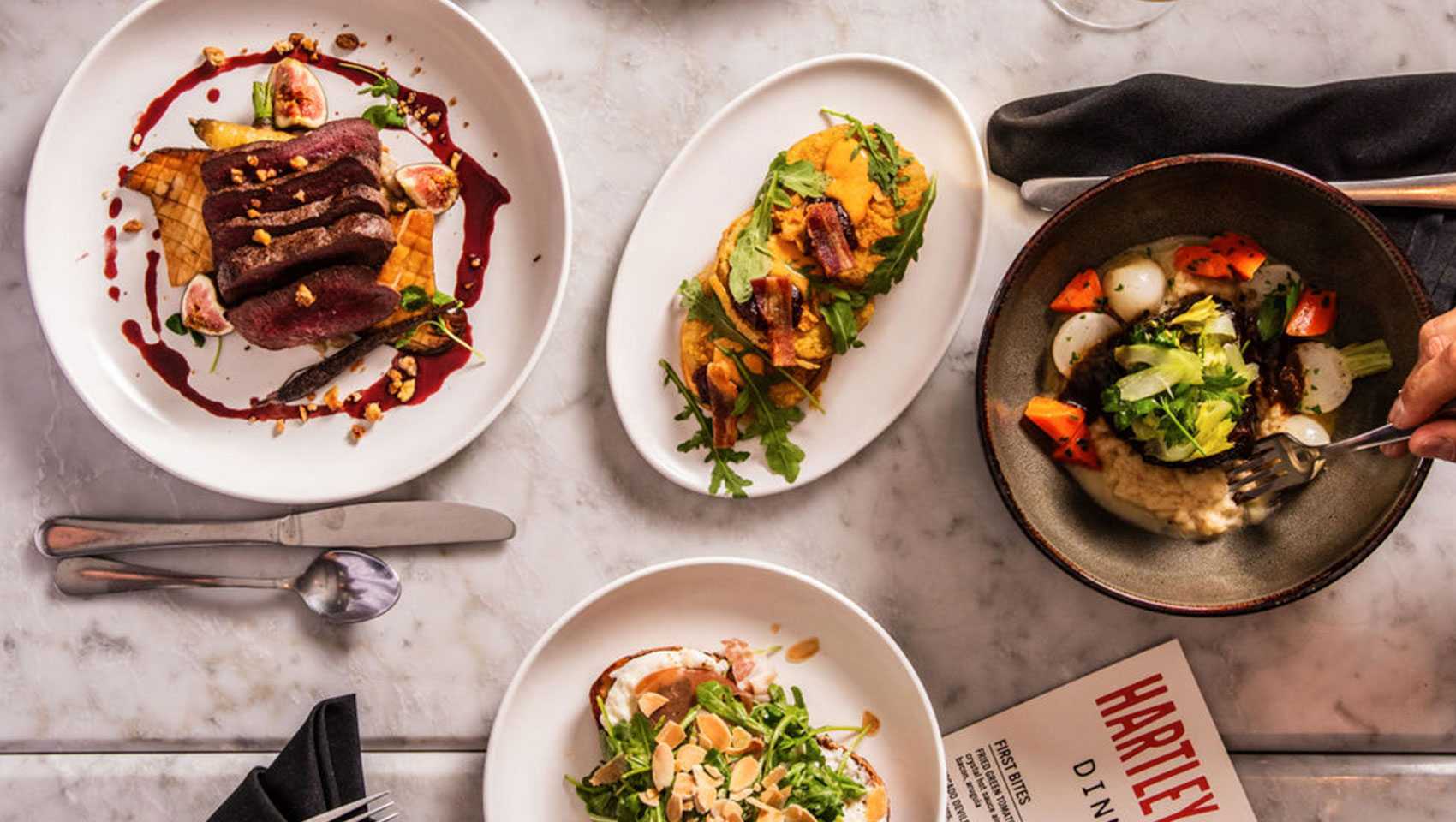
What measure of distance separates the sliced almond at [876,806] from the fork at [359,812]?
1172 millimetres

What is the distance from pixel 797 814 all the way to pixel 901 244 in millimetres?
1348

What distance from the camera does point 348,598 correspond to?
2553 mm

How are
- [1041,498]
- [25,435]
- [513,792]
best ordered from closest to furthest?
1. [1041,498]
2. [513,792]
3. [25,435]

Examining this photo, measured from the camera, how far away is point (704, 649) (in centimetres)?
254

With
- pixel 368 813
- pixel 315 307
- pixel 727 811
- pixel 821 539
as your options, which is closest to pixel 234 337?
pixel 315 307

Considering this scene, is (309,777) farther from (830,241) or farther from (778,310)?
(830,241)

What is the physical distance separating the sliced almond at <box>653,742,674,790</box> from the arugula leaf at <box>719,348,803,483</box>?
0.71 m

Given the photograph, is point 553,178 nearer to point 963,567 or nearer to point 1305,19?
point 963,567

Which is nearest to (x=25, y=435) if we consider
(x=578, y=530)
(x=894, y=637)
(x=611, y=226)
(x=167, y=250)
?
(x=167, y=250)

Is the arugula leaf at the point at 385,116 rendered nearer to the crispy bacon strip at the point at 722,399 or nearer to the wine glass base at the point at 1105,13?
the crispy bacon strip at the point at 722,399

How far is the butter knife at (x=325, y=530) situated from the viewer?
253 centimetres

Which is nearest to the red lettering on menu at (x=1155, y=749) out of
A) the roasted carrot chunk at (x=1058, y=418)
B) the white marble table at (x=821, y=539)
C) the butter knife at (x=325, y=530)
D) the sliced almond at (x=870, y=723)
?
the white marble table at (x=821, y=539)

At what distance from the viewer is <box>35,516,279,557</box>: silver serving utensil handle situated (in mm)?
2555

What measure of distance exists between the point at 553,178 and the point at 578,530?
90 cm
